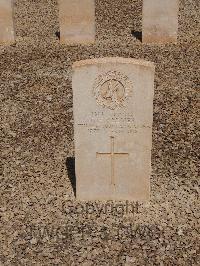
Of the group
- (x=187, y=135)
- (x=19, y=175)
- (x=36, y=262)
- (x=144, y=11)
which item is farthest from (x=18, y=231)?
(x=144, y=11)

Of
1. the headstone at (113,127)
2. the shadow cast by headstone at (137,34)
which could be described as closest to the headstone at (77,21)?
the shadow cast by headstone at (137,34)

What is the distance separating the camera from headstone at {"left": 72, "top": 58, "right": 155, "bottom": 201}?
5711 mm

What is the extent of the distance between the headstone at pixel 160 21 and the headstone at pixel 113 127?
20.9 ft

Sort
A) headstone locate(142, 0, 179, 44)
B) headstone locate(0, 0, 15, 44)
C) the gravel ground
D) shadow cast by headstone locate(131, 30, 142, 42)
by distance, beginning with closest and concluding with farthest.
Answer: the gravel ground < headstone locate(142, 0, 179, 44) < headstone locate(0, 0, 15, 44) < shadow cast by headstone locate(131, 30, 142, 42)

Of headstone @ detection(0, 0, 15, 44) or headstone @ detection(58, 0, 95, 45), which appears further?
headstone @ detection(0, 0, 15, 44)

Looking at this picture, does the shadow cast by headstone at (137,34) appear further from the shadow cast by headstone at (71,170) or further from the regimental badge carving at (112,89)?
the regimental badge carving at (112,89)

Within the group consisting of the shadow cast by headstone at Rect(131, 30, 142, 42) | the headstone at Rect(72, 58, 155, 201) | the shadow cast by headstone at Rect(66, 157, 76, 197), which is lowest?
the shadow cast by headstone at Rect(66, 157, 76, 197)

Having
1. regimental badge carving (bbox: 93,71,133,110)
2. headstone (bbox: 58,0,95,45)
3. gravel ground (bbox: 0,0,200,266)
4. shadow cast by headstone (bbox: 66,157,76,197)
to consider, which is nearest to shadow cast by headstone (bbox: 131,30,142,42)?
gravel ground (bbox: 0,0,200,266)

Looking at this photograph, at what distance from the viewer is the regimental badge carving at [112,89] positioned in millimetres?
5738

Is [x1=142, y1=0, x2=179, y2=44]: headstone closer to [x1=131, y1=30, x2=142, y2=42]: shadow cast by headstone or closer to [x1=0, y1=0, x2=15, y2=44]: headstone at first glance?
[x1=131, y1=30, x2=142, y2=42]: shadow cast by headstone

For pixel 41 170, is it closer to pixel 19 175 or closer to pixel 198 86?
pixel 19 175

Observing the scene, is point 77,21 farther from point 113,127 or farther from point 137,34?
point 113,127

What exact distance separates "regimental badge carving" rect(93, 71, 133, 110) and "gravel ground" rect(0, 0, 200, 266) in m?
1.44

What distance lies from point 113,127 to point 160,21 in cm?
654
